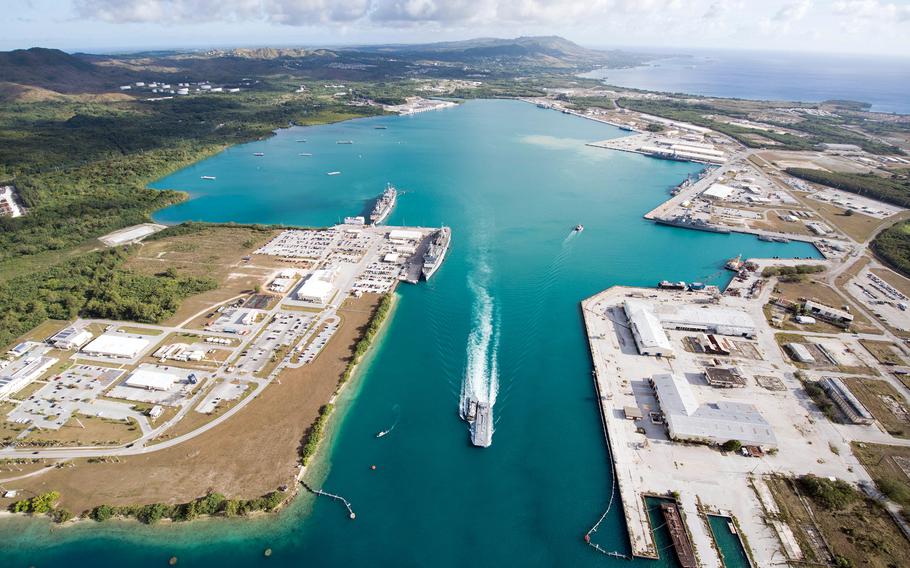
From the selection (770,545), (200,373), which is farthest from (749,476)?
(200,373)

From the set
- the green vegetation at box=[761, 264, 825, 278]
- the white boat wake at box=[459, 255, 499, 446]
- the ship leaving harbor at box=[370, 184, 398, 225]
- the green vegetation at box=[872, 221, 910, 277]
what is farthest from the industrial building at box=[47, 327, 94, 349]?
the green vegetation at box=[872, 221, 910, 277]

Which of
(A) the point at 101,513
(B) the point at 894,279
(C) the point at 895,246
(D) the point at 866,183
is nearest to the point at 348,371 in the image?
(A) the point at 101,513

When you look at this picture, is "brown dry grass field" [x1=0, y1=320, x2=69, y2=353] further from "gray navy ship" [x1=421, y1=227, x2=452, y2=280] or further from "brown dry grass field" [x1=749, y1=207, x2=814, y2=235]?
"brown dry grass field" [x1=749, y1=207, x2=814, y2=235]

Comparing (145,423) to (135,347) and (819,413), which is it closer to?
(135,347)

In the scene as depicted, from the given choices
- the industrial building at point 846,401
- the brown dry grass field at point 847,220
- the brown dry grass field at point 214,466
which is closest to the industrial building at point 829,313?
the industrial building at point 846,401

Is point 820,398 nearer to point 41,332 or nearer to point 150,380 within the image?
point 150,380

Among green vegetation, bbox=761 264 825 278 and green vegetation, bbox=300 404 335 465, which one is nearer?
green vegetation, bbox=300 404 335 465
